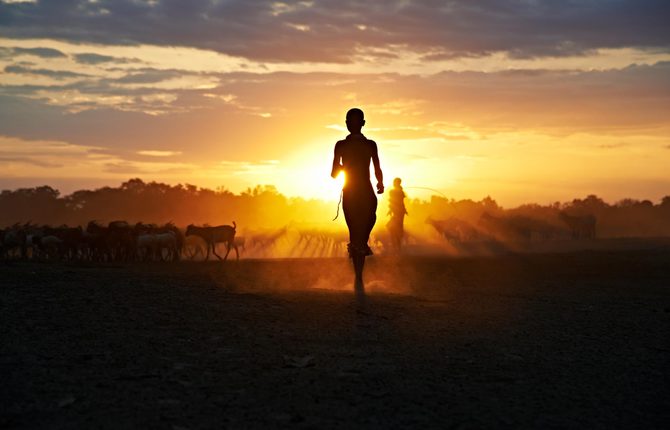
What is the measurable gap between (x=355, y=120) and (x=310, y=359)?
571 cm

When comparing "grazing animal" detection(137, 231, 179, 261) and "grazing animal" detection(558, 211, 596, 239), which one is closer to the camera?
"grazing animal" detection(137, 231, 179, 261)

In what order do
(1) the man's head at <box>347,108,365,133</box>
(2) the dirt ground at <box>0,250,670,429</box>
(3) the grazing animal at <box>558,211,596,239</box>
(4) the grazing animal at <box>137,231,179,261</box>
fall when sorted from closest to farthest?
(2) the dirt ground at <box>0,250,670,429</box>
(1) the man's head at <box>347,108,365,133</box>
(4) the grazing animal at <box>137,231,179,261</box>
(3) the grazing animal at <box>558,211,596,239</box>

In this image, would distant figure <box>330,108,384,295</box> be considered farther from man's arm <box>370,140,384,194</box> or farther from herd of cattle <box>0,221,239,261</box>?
herd of cattle <box>0,221,239,261</box>

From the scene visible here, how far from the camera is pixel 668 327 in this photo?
1099 cm

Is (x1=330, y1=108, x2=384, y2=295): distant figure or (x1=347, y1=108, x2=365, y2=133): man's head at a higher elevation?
(x1=347, y1=108, x2=365, y2=133): man's head

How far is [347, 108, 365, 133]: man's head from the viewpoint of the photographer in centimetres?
1226

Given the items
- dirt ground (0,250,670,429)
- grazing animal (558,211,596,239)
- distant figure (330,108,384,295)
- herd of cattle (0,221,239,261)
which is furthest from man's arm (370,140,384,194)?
grazing animal (558,211,596,239)

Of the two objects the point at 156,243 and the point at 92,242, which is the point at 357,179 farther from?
the point at 156,243

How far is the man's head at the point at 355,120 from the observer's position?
1226 cm

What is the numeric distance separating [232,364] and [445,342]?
2.56 metres

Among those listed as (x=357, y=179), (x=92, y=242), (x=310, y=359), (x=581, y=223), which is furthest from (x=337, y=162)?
(x=581, y=223)

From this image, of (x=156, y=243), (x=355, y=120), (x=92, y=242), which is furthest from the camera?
(x=156, y=243)

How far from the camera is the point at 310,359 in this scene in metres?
7.33

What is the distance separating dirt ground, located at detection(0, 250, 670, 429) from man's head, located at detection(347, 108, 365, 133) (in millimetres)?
2513
